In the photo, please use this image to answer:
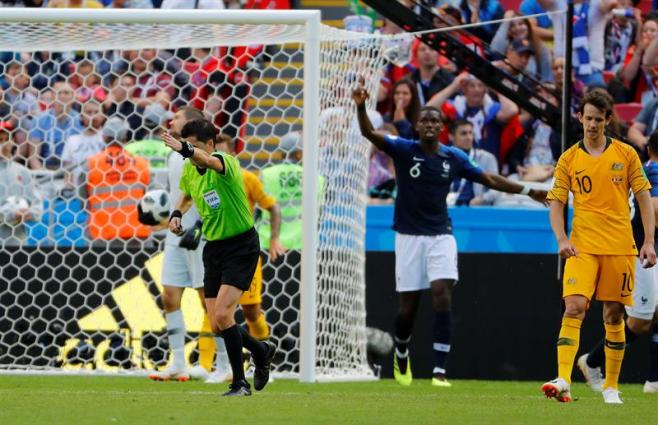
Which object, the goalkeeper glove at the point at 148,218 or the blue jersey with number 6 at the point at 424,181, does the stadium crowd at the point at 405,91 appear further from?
the goalkeeper glove at the point at 148,218

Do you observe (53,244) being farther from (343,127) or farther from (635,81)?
(635,81)

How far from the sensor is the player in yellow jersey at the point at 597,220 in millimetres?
8938

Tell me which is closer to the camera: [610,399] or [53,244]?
[610,399]

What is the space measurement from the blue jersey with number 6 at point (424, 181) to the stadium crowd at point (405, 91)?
2.02 metres

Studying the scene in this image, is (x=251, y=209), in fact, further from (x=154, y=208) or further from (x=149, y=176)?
(x=149, y=176)

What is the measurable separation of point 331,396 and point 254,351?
0.61 m

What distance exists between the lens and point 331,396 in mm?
9539

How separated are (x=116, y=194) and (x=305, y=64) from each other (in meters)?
3.21

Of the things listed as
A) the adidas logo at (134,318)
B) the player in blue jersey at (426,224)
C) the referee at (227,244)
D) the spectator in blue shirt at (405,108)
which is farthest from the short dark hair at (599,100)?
the spectator in blue shirt at (405,108)

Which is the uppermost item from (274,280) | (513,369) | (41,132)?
(41,132)

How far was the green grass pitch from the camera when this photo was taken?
763 cm

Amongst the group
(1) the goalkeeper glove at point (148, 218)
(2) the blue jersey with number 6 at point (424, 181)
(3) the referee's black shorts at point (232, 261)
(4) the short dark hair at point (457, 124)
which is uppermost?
(4) the short dark hair at point (457, 124)

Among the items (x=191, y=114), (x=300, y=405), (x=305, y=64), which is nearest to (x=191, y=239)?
(x=191, y=114)

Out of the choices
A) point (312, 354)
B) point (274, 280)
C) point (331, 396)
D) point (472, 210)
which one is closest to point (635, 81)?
point (472, 210)
